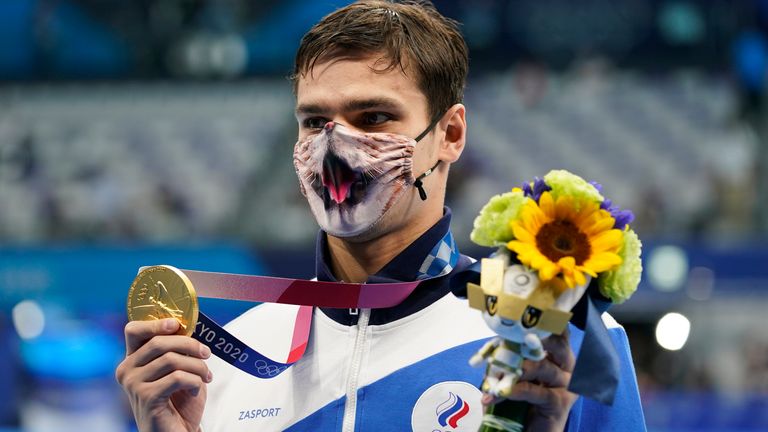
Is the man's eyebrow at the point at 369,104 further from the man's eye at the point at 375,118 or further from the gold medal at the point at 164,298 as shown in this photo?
the gold medal at the point at 164,298

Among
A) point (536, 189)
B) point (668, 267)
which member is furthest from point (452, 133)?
point (668, 267)

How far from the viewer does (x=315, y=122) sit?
7.28 feet

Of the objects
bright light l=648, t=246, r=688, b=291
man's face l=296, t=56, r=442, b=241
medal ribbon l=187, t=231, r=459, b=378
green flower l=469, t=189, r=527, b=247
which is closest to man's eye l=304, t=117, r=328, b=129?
man's face l=296, t=56, r=442, b=241

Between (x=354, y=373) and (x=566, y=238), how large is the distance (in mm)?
684

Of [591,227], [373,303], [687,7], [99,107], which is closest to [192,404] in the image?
[373,303]

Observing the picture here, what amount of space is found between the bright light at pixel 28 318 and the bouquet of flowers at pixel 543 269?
9280 millimetres

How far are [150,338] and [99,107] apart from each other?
12.6m

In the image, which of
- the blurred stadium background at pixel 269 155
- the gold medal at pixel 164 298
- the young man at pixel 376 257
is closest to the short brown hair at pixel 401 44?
the young man at pixel 376 257

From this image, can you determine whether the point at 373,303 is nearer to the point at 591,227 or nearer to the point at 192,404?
the point at 192,404

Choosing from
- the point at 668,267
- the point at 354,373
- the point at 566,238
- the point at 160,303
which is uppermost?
the point at 566,238

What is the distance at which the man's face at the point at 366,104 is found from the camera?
2.15 metres

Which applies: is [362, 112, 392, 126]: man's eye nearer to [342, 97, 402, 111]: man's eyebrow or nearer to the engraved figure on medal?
[342, 97, 402, 111]: man's eyebrow

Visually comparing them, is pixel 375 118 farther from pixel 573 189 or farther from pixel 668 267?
pixel 668 267

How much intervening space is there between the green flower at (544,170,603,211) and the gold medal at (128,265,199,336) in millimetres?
668
